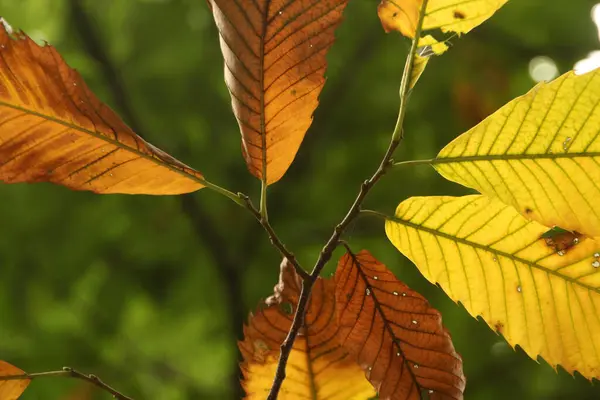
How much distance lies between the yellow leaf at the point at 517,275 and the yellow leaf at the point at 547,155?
0.05m

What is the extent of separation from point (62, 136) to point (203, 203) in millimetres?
2260

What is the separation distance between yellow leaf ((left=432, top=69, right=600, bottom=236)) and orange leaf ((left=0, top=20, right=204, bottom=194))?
258mm

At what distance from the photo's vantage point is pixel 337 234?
524 millimetres

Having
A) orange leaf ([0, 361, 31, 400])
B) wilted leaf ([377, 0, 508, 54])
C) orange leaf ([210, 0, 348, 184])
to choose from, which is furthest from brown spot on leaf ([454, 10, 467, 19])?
orange leaf ([0, 361, 31, 400])

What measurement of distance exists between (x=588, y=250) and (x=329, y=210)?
214 centimetres

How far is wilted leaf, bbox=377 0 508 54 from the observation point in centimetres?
55

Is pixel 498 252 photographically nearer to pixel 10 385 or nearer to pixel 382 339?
pixel 382 339

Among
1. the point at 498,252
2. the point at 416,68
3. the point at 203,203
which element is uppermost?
the point at 203,203

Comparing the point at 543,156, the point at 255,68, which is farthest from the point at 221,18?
the point at 543,156

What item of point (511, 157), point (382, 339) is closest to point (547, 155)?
point (511, 157)

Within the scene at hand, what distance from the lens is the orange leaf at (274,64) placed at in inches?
19.6

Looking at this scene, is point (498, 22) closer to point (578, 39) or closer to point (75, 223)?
point (578, 39)

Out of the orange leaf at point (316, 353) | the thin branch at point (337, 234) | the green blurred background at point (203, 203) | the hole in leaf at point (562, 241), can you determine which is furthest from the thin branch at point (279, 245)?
the green blurred background at point (203, 203)

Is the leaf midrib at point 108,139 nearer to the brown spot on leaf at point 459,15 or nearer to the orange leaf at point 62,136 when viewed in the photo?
the orange leaf at point 62,136
